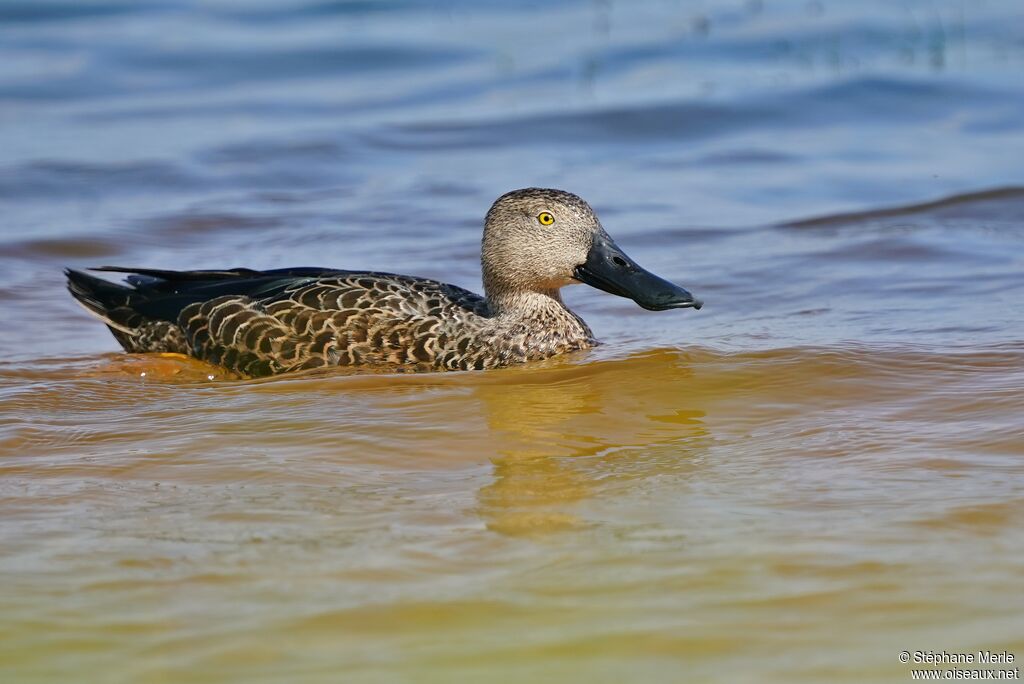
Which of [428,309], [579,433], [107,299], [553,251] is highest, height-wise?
[553,251]

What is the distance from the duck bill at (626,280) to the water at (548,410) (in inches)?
12.2

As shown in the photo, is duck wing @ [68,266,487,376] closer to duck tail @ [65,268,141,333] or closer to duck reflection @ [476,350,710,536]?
duck tail @ [65,268,141,333]

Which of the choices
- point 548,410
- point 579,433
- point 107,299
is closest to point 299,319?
point 107,299

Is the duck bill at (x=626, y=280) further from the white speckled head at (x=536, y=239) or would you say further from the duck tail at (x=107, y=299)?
the duck tail at (x=107, y=299)

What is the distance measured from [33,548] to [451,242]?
6.23 meters

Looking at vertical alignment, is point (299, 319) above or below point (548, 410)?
above

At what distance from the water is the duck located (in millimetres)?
219

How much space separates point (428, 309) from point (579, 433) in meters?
1.72

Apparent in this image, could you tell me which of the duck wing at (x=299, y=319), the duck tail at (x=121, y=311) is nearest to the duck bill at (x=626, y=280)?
the duck wing at (x=299, y=319)

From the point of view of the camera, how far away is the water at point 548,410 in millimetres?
4281

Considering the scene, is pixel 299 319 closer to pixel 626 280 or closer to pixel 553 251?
pixel 553 251

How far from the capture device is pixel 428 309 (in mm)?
7789

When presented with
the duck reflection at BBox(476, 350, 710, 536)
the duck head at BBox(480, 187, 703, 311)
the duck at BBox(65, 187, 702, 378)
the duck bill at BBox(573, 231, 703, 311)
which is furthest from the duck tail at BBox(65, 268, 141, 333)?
the duck bill at BBox(573, 231, 703, 311)

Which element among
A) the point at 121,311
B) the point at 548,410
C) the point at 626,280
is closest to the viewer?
the point at 548,410
